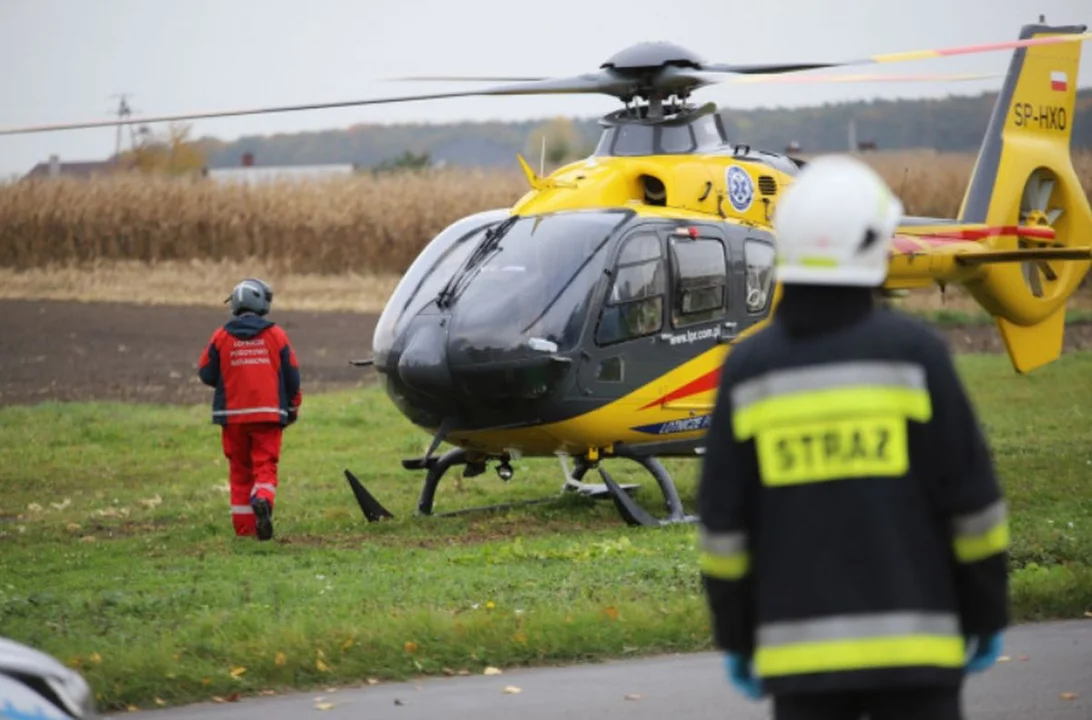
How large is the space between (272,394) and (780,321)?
945 cm

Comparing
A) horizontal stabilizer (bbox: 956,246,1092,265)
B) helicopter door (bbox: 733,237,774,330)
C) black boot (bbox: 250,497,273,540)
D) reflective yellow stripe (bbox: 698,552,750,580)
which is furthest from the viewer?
horizontal stabilizer (bbox: 956,246,1092,265)

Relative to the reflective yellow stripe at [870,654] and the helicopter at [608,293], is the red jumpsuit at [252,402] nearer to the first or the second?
the helicopter at [608,293]

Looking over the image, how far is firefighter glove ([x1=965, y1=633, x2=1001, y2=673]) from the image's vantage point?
191 inches

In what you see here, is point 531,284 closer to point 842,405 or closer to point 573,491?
point 573,491

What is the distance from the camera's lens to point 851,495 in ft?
15.5

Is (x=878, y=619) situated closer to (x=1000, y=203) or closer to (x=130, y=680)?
(x=130, y=680)

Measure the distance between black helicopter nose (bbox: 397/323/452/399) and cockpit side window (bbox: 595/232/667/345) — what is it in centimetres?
116

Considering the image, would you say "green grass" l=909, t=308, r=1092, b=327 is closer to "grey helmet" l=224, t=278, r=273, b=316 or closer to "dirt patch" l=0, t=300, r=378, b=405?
"dirt patch" l=0, t=300, r=378, b=405

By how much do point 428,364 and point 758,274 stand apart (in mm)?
2924

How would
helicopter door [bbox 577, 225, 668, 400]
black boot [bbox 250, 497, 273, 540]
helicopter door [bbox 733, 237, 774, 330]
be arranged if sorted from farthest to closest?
helicopter door [bbox 733, 237, 774, 330]
helicopter door [bbox 577, 225, 668, 400]
black boot [bbox 250, 497, 273, 540]

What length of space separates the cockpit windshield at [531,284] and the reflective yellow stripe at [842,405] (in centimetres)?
929

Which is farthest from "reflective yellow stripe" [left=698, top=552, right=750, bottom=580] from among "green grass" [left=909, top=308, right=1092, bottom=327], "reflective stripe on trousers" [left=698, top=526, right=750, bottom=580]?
"green grass" [left=909, top=308, right=1092, bottom=327]

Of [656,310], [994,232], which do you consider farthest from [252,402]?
[994,232]

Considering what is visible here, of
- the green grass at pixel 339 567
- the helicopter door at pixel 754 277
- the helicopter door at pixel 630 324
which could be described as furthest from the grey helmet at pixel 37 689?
the helicopter door at pixel 754 277
